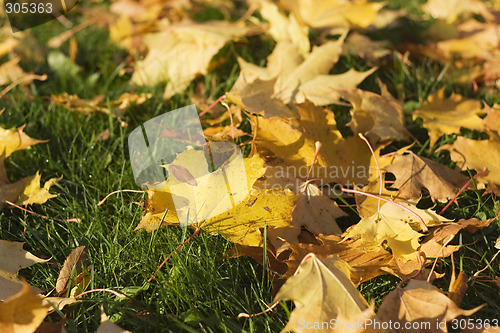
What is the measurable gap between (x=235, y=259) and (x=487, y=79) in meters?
1.36

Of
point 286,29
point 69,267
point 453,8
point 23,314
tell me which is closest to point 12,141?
point 69,267

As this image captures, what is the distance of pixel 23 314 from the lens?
88 centimetres

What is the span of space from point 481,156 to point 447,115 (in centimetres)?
26

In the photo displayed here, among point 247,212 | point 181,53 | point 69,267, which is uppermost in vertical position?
point 181,53

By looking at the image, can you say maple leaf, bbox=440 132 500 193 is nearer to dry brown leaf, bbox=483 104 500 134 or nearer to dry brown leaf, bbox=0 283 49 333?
dry brown leaf, bbox=483 104 500 134

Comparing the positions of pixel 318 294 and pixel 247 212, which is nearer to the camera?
pixel 318 294

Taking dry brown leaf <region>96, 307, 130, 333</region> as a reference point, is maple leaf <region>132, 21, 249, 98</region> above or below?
above

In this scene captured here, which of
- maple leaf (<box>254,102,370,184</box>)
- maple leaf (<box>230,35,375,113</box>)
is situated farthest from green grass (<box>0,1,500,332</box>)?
maple leaf (<box>254,102,370,184</box>)

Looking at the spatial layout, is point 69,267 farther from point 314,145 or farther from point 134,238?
point 314,145

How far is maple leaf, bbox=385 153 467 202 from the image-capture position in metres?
1.28

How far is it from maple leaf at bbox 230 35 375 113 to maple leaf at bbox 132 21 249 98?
0.23m

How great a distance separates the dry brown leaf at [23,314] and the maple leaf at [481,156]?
3.71 feet

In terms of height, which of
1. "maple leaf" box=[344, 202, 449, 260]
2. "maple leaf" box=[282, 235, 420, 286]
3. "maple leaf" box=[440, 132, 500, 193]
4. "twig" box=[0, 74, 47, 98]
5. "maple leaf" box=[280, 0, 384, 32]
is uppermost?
"maple leaf" box=[280, 0, 384, 32]

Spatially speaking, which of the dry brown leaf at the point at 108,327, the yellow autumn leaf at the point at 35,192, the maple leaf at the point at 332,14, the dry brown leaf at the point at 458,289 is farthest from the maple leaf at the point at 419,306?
the maple leaf at the point at 332,14
